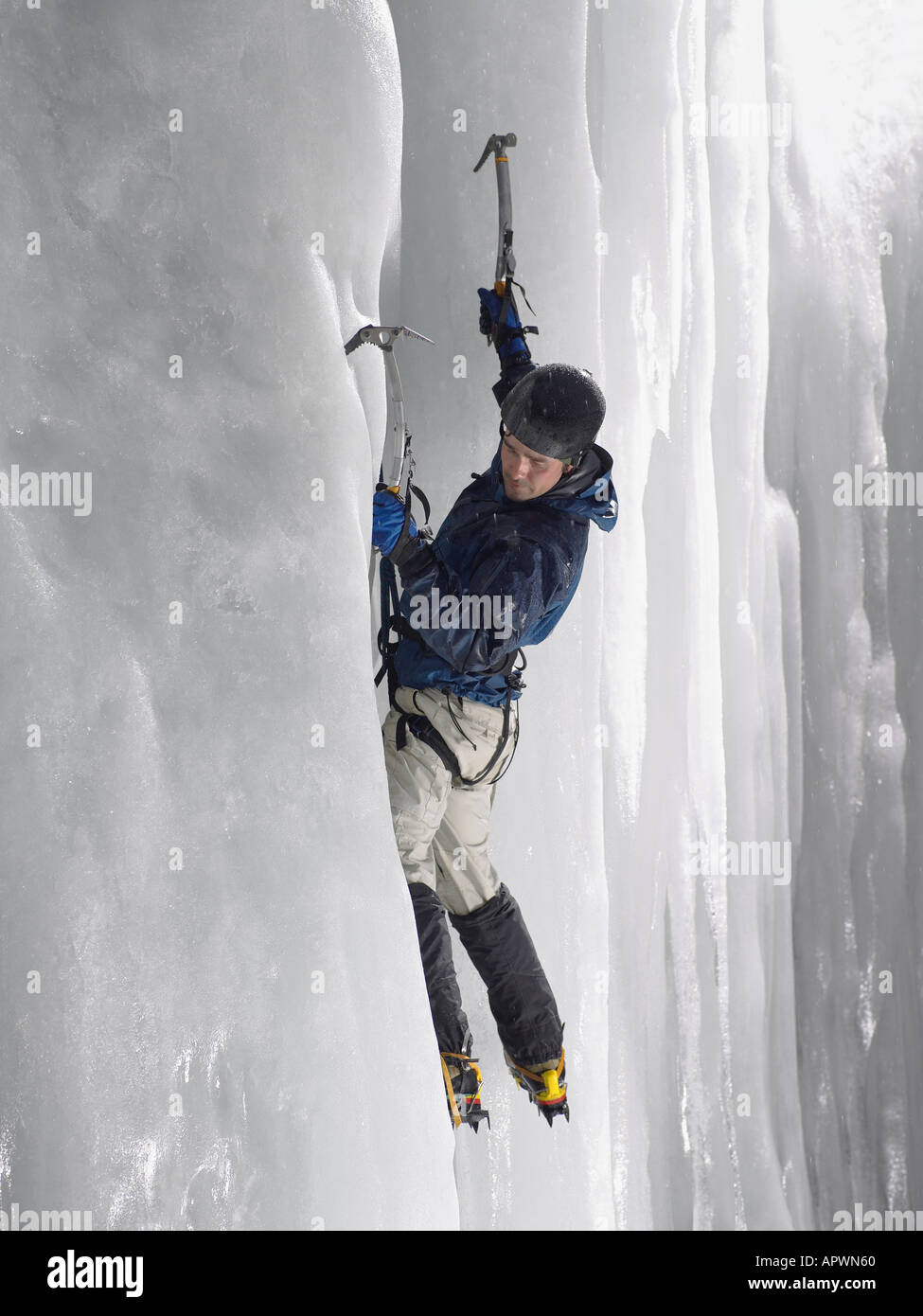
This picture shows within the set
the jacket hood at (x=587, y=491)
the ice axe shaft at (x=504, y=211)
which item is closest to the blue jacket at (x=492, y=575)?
the jacket hood at (x=587, y=491)

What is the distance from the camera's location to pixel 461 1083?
5.70ft

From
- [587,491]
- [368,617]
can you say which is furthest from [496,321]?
[368,617]

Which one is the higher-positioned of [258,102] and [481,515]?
[258,102]

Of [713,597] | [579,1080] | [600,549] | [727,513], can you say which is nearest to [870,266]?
[727,513]

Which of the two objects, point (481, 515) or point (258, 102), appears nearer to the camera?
point (258, 102)

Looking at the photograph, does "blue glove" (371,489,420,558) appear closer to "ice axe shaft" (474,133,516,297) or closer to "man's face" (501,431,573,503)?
"man's face" (501,431,573,503)

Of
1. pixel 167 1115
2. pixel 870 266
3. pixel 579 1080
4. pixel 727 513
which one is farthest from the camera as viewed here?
pixel 870 266

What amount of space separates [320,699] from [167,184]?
0.64 metres

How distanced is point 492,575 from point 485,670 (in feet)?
0.68

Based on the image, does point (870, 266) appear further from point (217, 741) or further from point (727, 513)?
point (217, 741)

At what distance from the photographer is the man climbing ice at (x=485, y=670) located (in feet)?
5.30

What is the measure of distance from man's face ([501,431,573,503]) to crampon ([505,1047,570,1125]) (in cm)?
99

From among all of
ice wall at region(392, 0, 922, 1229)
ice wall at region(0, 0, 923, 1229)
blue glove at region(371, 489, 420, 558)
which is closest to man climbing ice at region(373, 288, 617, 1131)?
blue glove at region(371, 489, 420, 558)

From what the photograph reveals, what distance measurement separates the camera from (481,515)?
1721mm
